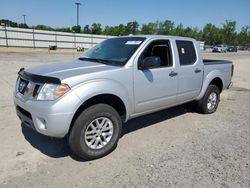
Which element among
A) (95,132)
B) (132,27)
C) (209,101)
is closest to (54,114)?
(95,132)

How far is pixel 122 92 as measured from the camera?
12.6ft

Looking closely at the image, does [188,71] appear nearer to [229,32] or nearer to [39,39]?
[39,39]

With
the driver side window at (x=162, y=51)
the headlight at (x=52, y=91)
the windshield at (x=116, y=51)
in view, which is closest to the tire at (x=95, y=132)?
the headlight at (x=52, y=91)

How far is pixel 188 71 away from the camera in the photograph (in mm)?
5090

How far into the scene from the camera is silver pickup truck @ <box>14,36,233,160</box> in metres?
3.30

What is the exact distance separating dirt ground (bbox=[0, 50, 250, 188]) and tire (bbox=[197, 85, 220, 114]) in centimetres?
52

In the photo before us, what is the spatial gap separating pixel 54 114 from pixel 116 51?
72.5 inches

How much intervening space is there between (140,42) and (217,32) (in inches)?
3446

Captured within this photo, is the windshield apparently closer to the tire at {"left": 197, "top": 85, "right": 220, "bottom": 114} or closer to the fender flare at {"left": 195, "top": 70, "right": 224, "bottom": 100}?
the fender flare at {"left": 195, "top": 70, "right": 224, "bottom": 100}

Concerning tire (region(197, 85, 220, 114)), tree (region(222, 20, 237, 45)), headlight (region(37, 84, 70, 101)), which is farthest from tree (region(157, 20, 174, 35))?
headlight (region(37, 84, 70, 101))

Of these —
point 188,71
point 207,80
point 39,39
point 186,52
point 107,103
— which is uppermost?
point 39,39

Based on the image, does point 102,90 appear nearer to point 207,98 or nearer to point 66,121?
point 66,121

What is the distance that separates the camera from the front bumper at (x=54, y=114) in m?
3.21

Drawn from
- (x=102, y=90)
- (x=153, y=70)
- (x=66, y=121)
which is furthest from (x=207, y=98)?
(x=66, y=121)
